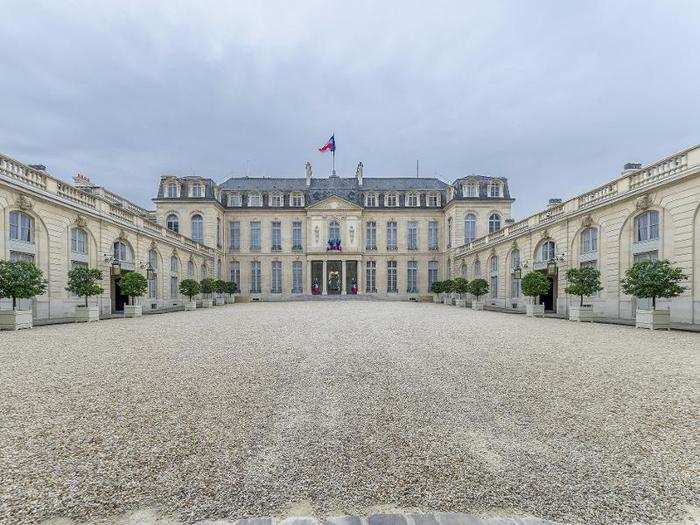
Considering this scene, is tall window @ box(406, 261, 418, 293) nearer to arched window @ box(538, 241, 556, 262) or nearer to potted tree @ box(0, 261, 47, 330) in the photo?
arched window @ box(538, 241, 556, 262)

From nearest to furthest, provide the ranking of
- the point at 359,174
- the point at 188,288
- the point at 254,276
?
the point at 188,288, the point at 254,276, the point at 359,174

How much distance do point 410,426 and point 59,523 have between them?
3.04m

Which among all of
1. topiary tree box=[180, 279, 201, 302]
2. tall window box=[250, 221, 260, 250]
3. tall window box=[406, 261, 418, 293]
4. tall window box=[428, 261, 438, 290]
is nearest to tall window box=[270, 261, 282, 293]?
tall window box=[250, 221, 260, 250]

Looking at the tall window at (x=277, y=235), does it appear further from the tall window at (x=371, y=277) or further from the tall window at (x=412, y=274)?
the tall window at (x=412, y=274)

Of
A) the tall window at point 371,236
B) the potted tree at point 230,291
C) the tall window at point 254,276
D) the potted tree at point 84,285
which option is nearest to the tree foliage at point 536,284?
the potted tree at point 84,285

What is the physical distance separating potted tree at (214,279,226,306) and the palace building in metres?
2.77

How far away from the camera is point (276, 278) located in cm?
4381

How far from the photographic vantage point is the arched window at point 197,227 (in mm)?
39594

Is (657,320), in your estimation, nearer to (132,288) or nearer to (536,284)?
(536,284)

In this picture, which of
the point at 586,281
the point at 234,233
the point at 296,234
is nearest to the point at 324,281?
the point at 296,234

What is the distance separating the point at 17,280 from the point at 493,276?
3123 centimetres

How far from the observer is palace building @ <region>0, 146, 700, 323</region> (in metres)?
15.4

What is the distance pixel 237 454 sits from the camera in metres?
3.17

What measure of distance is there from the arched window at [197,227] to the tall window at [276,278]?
9280mm
